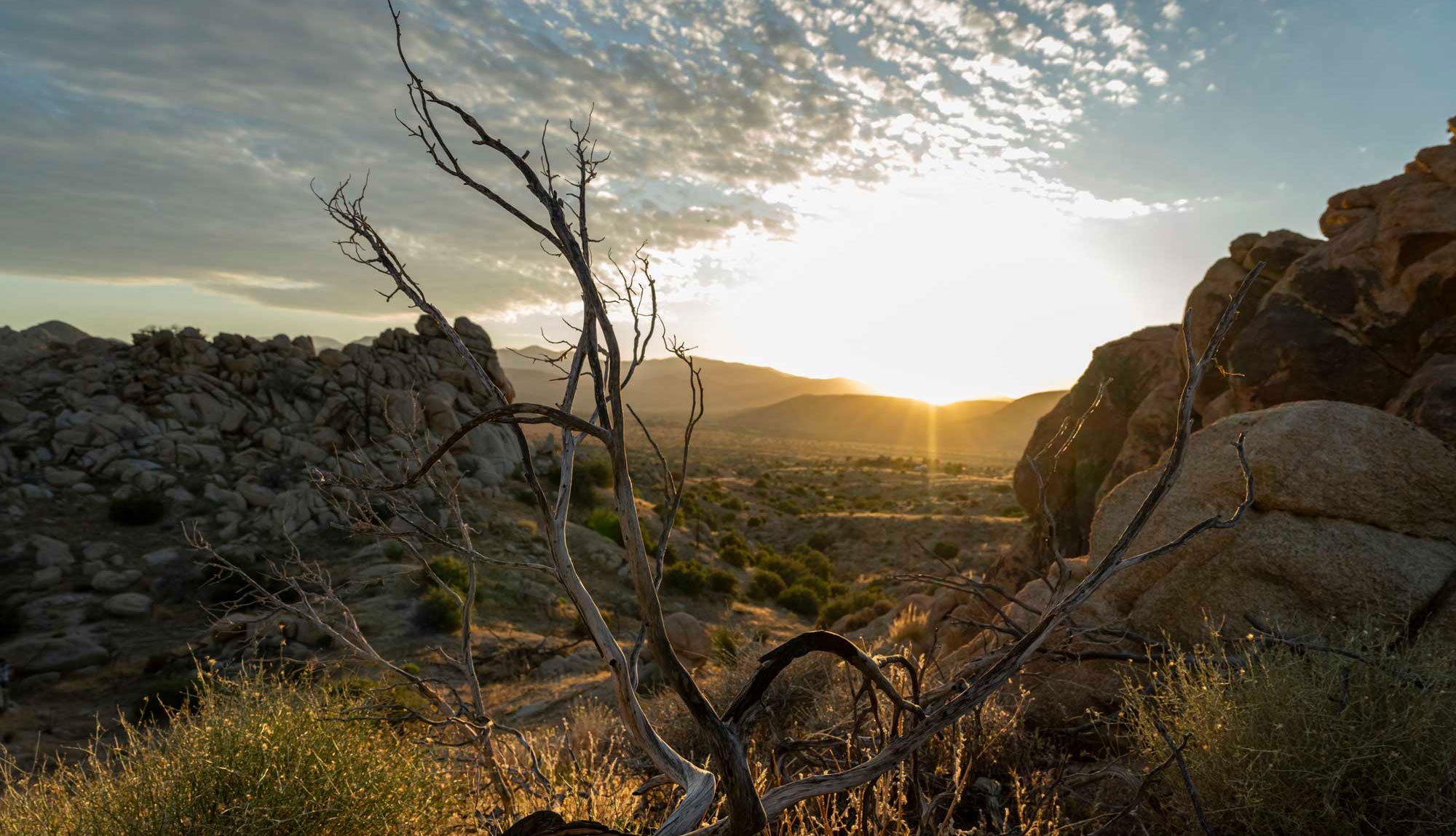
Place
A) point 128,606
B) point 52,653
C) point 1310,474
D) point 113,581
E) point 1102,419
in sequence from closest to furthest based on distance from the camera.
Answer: point 1310,474
point 52,653
point 1102,419
point 128,606
point 113,581

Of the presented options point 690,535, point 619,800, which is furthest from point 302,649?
point 690,535

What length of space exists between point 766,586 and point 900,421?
110 m

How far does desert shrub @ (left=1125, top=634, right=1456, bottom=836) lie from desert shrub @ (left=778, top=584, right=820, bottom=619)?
16.7 meters

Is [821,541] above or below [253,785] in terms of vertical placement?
below

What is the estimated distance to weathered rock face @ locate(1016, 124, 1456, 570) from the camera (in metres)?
8.02

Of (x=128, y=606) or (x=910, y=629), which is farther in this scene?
(x=128, y=606)

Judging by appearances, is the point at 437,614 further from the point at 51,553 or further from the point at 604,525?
the point at 51,553

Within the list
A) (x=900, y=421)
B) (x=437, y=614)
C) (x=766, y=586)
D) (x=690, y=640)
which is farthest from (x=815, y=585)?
(x=900, y=421)

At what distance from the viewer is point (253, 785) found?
3.60 m

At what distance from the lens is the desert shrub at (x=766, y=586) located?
21.5 metres

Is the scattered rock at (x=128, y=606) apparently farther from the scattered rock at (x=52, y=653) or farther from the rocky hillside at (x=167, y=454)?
the scattered rock at (x=52, y=653)

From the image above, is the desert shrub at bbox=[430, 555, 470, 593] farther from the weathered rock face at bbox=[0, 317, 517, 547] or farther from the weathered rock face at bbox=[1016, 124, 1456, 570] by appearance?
the weathered rock face at bbox=[1016, 124, 1456, 570]

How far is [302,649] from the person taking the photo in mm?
12758

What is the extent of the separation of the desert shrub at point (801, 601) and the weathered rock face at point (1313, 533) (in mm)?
14243
